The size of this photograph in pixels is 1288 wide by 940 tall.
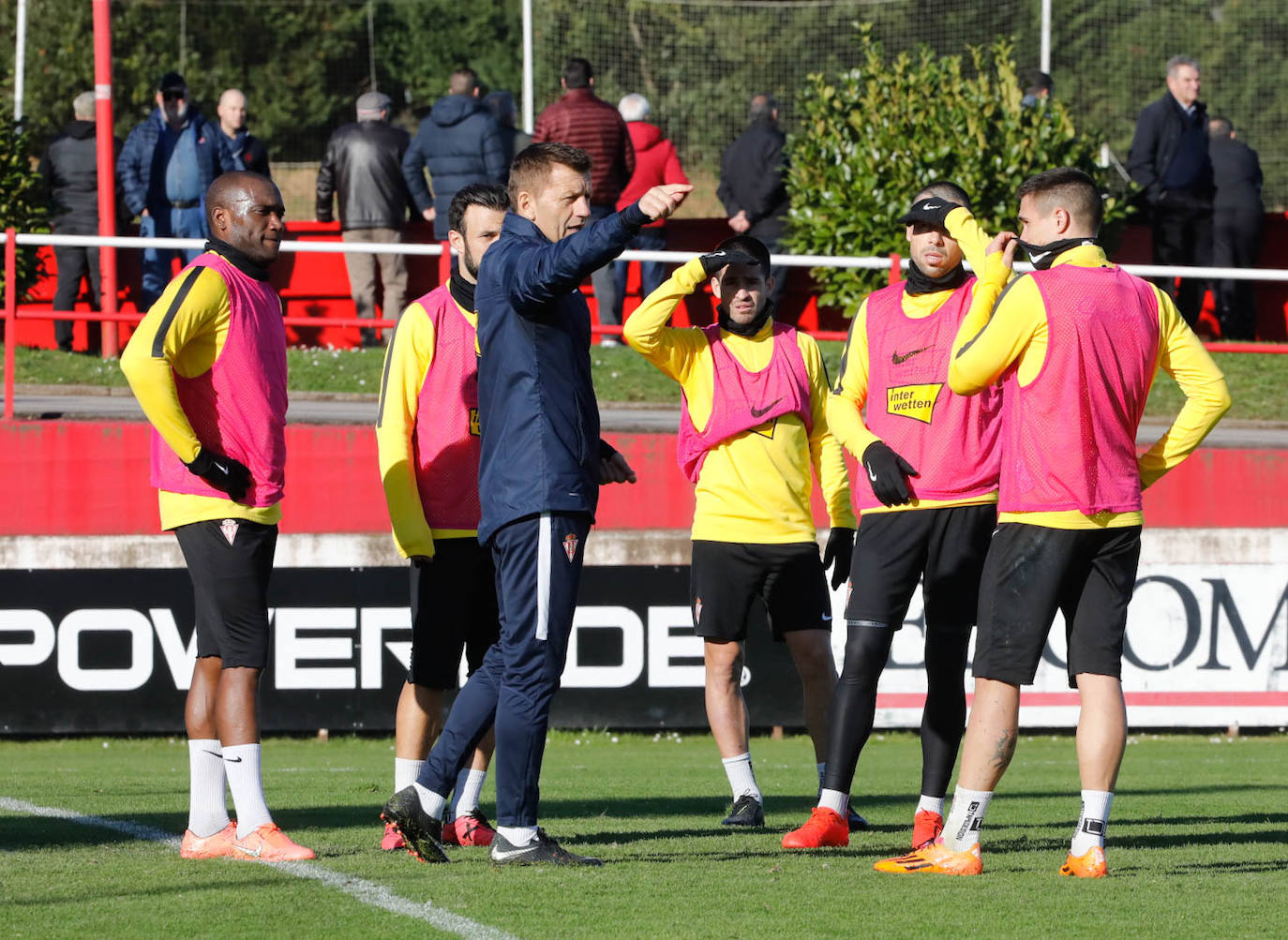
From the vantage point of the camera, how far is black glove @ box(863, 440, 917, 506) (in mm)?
6242

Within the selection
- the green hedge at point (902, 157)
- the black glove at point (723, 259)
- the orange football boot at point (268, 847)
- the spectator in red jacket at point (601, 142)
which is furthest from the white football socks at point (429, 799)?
the green hedge at point (902, 157)

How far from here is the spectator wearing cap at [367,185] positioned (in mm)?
15078

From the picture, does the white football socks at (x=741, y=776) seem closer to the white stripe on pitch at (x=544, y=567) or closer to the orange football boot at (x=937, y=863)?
the orange football boot at (x=937, y=863)

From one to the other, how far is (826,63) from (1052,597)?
106ft

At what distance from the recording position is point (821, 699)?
7.30 m

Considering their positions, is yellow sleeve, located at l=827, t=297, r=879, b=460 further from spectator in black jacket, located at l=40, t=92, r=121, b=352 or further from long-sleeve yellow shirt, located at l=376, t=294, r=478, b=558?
spectator in black jacket, located at l=40, t=92, r=121, b=352

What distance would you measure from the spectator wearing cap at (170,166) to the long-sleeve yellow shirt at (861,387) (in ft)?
28.7

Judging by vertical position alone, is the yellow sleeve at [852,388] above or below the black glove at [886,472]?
above

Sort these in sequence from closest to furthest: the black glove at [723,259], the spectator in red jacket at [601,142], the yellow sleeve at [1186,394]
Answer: the yellow sleeve at [1186,394], the black glove at [723,259], the spectator in red jacket at [601,142]

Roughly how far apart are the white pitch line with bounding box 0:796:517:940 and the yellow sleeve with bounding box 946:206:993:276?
2.62 m

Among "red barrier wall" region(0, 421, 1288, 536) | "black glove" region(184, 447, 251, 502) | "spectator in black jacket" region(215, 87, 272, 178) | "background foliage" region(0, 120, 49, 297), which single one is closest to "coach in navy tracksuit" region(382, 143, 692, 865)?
"black glove" region(184, 447, 251, 502)

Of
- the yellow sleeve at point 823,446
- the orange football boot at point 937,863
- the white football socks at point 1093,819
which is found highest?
the yellow sleeve at point 823,446

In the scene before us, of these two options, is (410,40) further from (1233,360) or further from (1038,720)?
(1038,720)

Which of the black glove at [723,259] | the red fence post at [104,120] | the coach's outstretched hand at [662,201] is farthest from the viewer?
the red fence post at [104,120]
